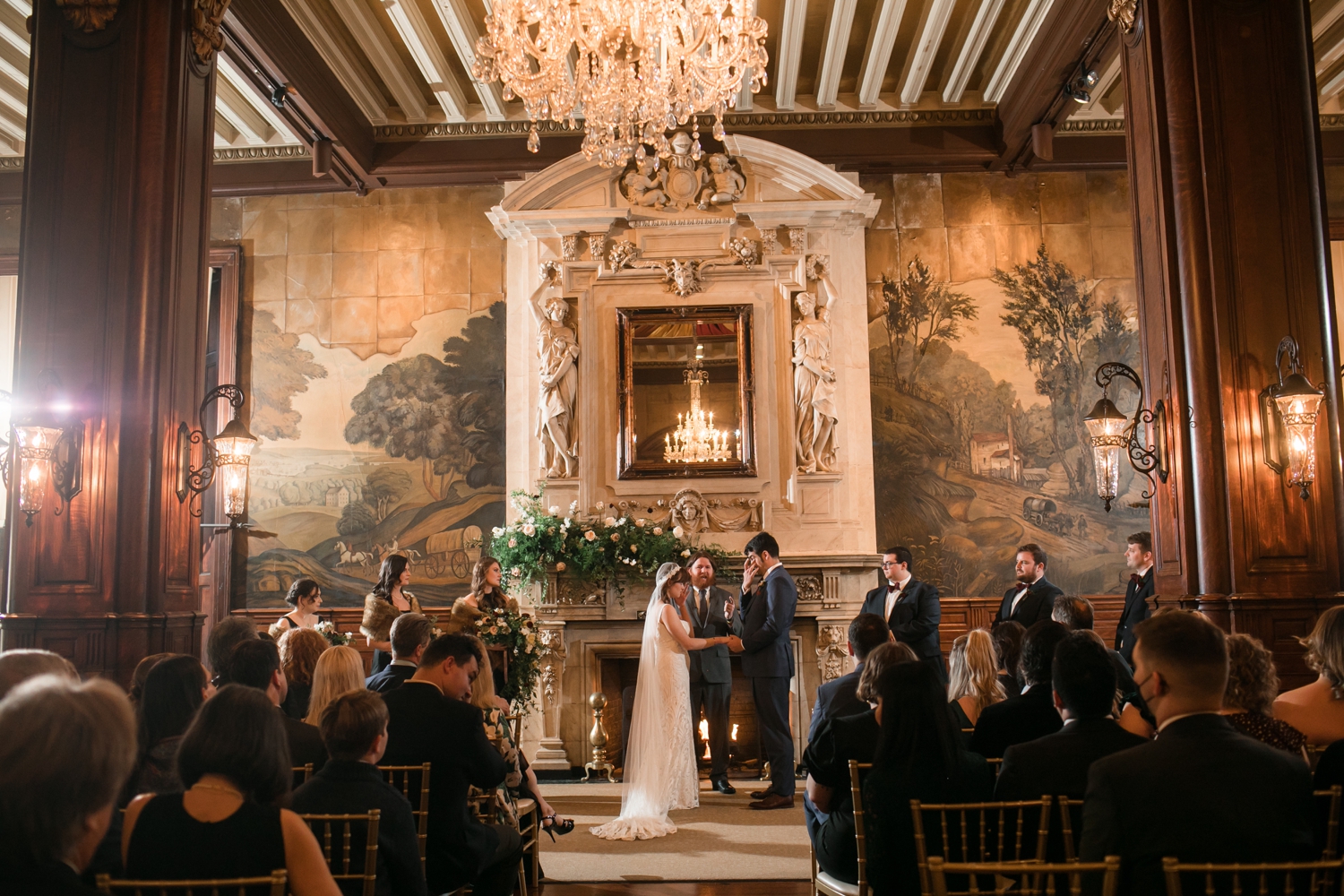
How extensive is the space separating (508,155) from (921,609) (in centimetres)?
602

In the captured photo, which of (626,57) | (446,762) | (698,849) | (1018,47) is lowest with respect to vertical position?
(698,849)

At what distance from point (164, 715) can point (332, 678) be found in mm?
813

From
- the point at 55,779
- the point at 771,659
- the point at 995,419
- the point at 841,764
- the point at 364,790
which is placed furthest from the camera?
the point at 995,419

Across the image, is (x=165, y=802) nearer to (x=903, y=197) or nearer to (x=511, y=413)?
(x=511, y=413)

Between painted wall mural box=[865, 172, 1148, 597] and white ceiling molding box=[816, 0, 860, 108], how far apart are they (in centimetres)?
109

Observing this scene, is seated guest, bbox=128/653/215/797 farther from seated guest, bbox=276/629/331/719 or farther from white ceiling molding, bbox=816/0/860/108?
white ceiling molding, bbox=816/0/860/108

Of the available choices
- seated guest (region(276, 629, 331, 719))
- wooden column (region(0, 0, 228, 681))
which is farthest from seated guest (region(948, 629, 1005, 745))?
wooden column (region(0, 0, 228, 681))

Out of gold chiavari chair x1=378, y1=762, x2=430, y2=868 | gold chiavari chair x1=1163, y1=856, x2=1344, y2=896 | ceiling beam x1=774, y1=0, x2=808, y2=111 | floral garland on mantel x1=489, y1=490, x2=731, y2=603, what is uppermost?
ceiling beam x1=774, y1=0, x2=808, y2=111

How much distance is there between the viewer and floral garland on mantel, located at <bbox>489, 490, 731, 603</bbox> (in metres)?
9.41

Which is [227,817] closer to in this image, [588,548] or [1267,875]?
[1267,875]

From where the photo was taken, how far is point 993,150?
10.4 meters

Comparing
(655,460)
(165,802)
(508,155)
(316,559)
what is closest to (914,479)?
(655,460)

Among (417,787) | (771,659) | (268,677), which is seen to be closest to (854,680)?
(417,787)

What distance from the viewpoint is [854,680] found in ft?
15.5
